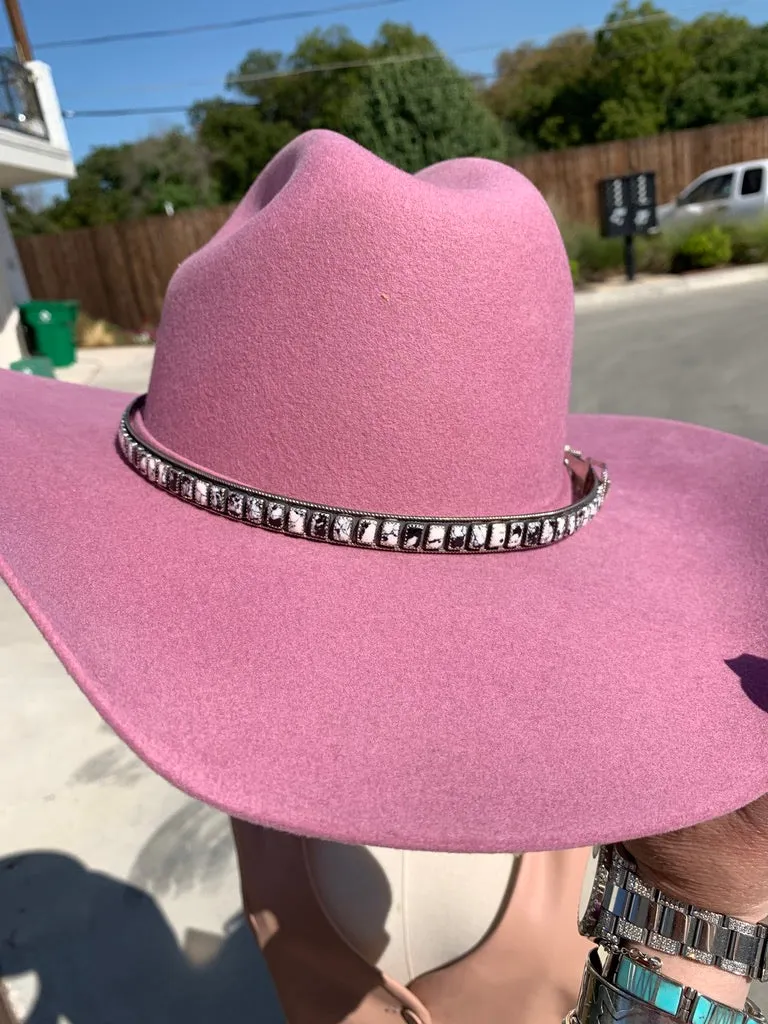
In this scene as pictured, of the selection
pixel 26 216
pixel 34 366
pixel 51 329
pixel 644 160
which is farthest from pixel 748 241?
pixel 26 216

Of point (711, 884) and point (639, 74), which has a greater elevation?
point (639, 74)

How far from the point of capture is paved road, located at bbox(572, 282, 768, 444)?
5.31 meters

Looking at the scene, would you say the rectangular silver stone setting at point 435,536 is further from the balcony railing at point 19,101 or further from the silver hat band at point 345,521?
the balcony railing at point 19,101

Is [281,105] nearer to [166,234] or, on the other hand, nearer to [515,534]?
[166,234]

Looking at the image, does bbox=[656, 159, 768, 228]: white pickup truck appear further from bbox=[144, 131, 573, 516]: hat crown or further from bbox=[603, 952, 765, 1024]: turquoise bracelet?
bbox=[603, 952, 765, 1024]: turquoise bracelet

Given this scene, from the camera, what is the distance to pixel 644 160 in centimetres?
1703

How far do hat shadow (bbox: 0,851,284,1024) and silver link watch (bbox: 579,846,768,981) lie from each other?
1435mm

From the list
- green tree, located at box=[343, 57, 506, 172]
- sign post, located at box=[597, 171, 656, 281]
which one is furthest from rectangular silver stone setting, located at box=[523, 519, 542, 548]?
green tree, located at box=[343, 57, 506, 172]

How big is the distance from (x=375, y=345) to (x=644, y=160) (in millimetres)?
19098

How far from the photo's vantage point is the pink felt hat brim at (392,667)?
0.58 meters

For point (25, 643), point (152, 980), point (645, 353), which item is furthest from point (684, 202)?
point (152, 980)

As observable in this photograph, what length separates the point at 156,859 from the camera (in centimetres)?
213

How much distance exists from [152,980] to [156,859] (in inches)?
13.9

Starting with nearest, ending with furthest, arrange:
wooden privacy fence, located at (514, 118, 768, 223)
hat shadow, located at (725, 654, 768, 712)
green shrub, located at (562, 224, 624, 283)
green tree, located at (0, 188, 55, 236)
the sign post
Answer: hat shadow, located at (725, 654, 768, 712)
the sign post
green shrub, located at (562, 224, 624, 283)
wooden privacy fence, located at (514, 118, 768, 223)
green tree, located at (0, 188, 55, 236)
